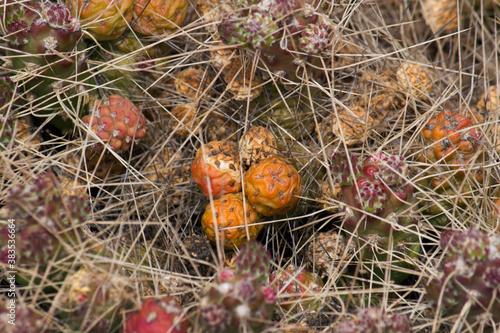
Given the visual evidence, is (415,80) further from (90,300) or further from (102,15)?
(90,300)

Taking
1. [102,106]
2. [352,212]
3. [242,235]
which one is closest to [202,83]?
[102,106]

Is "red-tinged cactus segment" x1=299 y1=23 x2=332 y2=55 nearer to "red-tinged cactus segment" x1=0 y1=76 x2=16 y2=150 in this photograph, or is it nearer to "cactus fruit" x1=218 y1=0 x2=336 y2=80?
"cactus fruit" x1=218 y1=0 x2=336 y2=80

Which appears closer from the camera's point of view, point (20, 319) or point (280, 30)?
point (20, 319)

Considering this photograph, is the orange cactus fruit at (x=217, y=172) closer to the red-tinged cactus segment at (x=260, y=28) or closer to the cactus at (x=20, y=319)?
the red-tinged cactus segment at (x=260, y=28)

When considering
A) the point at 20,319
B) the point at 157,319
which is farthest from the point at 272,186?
the point at 20,319

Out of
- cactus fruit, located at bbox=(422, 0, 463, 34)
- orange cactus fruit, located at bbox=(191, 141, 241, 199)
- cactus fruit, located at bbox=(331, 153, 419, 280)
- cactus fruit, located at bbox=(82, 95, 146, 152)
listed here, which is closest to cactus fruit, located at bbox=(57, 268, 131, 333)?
orange cactus fruit, located at bbox=(191, 141, 241, 199)

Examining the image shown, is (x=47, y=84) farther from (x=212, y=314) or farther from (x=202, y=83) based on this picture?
(x=212, y=314)
